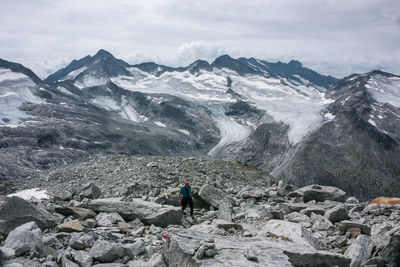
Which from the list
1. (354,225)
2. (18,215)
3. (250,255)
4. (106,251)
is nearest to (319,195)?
(354,225)

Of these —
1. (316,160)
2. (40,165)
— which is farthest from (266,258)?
(316,160)

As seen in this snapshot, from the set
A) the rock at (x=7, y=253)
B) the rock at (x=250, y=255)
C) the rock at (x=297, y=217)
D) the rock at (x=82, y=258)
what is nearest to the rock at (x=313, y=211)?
the rock at (x=297, y=217)

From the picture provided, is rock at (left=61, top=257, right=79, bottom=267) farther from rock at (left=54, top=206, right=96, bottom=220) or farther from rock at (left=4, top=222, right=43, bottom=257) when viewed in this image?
rock at (left=54, top=206, right=96, bottom=220)

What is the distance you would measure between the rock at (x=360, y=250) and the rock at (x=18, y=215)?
11368mm

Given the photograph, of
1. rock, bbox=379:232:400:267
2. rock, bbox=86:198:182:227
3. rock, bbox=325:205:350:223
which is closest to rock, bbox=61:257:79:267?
rock, bbox=86:198:182:227

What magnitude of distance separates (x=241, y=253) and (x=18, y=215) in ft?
28.1

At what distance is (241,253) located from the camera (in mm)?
9609

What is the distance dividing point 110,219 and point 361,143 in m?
175

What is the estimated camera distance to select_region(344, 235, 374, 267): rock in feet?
35.9

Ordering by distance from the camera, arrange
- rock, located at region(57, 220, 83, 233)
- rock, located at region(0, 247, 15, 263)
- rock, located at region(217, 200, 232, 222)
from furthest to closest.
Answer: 1. rock, located at region(217, 200, 232, 222)
2. rock, located at region(57, 220, 83, 233)
3. rock, located at region(0, 247, 15, 263)

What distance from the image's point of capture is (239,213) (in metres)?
18.3

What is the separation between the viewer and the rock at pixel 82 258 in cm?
967

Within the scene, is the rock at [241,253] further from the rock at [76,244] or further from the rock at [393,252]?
the rock at [76,244]

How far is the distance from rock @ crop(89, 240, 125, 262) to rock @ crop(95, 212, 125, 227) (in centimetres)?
330
